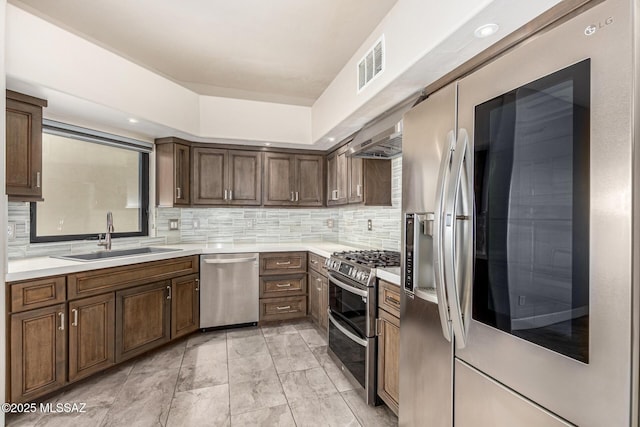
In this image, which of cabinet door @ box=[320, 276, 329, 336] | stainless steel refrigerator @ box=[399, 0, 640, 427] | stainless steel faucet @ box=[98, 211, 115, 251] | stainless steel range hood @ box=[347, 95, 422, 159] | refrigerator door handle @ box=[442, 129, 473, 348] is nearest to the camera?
stainless steel refrigerator @ box=[399, 0, 640, 427]

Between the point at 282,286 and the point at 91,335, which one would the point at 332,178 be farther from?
the point at 91,335

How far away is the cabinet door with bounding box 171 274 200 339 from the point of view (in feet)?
10.3

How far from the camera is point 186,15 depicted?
2285mm

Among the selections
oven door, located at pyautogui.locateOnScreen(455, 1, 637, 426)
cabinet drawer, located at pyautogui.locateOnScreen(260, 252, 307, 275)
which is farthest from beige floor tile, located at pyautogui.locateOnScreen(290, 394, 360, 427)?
cabinet drawer, located at pyautogui.locateOnScreen(260, 252, 307, 275)

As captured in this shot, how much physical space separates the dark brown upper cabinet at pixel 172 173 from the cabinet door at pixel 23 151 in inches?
49.4

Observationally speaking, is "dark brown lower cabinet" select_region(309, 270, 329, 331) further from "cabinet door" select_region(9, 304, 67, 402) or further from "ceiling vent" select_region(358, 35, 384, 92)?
"cabinet door" select_region(9, 304, 67, 402)

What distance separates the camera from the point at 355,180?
10.6ft

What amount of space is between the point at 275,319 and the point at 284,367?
105 cm

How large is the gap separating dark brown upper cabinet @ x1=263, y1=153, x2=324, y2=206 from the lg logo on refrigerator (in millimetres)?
3355

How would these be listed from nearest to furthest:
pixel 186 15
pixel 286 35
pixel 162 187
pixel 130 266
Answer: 1. pixel 186 15
2. pixel 286 35
3. pixel 130 266
4. pixel 162 187

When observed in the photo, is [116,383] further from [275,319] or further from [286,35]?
[286,35]

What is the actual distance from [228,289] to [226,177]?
136 cm

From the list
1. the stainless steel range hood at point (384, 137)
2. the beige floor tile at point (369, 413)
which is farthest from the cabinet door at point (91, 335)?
the stainless steel range hood at point (384, 137)

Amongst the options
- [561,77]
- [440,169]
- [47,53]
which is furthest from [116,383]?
[561,77]
